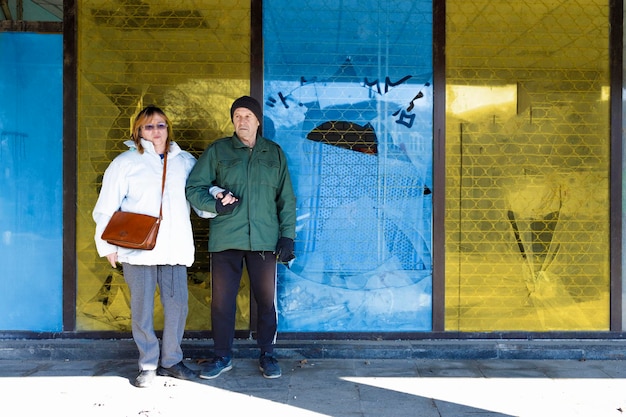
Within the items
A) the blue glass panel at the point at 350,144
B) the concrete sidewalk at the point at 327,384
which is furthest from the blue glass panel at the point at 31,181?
the blue glass panel at the point at 350,144

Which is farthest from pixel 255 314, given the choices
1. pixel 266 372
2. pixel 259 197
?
pixel 259 197

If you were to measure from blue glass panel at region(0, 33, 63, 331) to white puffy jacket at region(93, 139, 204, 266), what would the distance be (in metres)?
1.00

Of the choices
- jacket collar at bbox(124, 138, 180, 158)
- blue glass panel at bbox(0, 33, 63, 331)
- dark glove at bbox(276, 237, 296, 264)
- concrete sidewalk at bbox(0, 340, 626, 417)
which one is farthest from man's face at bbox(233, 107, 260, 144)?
concrete sidewalk at bbox(0, 340, 626, 417)

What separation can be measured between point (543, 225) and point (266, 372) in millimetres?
2618

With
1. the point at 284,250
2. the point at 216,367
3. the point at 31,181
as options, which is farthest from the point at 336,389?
the point at 31,181

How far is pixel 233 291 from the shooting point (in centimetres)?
486

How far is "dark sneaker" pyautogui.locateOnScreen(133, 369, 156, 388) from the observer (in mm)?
4484

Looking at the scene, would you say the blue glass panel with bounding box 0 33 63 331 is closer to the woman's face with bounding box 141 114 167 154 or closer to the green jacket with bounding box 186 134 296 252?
the woman's face with bounding box 141 114 167 154

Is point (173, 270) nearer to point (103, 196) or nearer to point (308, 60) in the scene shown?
point (103, 196)

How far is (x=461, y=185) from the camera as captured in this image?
5395 millimetres

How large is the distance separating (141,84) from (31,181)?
1218mm

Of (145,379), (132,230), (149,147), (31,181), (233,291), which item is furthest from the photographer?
(31,181)

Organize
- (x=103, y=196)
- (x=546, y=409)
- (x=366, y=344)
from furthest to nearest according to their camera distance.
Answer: (x=366, y=344), (x=103, y=196), (x=546, y=409)

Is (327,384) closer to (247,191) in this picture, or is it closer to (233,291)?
(233,291)
